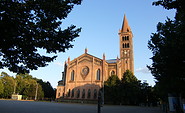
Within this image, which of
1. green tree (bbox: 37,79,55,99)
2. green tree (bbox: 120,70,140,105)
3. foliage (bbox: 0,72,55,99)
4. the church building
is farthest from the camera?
green tree (bbox: 37,79,55,99)

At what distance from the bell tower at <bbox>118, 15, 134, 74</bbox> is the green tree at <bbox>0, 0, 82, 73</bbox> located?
181ft

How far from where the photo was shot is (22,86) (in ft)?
209

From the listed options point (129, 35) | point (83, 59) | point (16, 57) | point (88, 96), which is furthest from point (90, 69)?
point (16, 57)

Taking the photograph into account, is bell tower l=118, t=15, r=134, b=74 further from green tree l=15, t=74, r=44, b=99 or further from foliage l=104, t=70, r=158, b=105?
green tree l=15, t=74, r=44, b=99

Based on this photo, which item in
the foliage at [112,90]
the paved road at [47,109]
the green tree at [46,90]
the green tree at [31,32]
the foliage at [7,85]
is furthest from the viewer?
the green tree at [46,90]

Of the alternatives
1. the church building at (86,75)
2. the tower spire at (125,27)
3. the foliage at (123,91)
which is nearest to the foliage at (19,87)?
the church building at (86,75)

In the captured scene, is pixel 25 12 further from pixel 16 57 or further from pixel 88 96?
pixel 88 96

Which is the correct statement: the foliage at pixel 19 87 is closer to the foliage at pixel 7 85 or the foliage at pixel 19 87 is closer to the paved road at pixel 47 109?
the foliage at pixel 7 85

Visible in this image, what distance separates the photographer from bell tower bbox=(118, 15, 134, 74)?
62.3 metres

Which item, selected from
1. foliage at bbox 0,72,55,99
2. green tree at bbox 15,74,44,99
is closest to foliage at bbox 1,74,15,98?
foliage at bbox 0,72,55,99

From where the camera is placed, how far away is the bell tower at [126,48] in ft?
204

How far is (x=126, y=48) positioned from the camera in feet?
214

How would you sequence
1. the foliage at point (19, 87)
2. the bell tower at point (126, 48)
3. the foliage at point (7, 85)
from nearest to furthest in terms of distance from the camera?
the foliage at point (7, 85)
the foliage at point (19, 87)
the bell tower at point (126, 48)

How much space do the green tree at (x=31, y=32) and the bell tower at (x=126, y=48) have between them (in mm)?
55065
